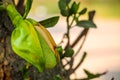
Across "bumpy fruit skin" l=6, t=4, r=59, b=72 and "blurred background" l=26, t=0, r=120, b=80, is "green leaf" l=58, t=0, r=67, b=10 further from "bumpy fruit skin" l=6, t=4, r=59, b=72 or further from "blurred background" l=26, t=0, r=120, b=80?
"blurred background" l=26, t=0, r=120, b=80

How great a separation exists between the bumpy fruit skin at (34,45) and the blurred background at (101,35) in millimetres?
1602

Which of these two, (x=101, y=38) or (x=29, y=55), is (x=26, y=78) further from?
(x=101, y=38)

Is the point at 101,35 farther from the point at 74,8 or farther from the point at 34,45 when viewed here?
the point at 34,45

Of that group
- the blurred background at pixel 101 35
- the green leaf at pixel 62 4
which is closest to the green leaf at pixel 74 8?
the green leaf at pixel 62 4

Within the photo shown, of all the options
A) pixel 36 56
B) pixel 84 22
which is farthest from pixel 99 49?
pixel 36 56

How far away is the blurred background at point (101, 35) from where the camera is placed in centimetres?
349

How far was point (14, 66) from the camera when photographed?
51 cm

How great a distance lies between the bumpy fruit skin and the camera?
41 cm

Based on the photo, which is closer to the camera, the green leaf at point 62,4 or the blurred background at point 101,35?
the green leaf at point 62,4

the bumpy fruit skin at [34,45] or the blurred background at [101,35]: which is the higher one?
the bumpy fruit skin at [34,45]

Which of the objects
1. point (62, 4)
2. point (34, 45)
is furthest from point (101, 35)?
point (34, 45)

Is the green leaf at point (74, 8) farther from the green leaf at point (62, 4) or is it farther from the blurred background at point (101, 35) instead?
the blurred background at point (101, 35)

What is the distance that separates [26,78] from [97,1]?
20.9 feet

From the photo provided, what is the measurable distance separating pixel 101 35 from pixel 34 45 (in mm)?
4574
